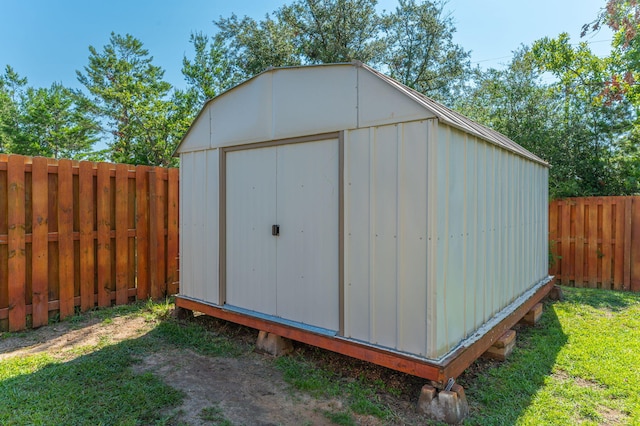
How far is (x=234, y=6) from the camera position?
504 inches

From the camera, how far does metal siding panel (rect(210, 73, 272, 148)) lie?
3.39m

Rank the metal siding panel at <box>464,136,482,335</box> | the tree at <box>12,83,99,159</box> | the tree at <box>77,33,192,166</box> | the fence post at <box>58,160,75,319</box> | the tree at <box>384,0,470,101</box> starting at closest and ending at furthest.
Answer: the metal siding panel at <box>464,136,482,335</box> < the fence post at <box>58,160,75,319</box> < the tree at <box>77,33,192,166</box> < the tree at <box>384,0,470,101</box> < the tree at <box>12,83,99,159</box>

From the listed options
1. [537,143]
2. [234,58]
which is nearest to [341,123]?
[537,143]

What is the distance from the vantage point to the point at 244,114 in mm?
3578

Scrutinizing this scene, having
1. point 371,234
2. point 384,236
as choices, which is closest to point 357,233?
point 371,234

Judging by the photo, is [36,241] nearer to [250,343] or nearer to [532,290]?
[250,343]

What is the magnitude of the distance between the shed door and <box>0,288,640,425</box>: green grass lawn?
49 cm

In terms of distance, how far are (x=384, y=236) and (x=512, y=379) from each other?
5.14 feet

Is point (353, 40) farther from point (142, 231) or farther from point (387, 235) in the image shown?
point (387, 235)

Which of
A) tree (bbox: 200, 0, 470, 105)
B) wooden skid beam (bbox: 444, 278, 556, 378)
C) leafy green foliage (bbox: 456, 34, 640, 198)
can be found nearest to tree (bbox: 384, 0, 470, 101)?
tree (bbox: 200, 0, 470, 105)

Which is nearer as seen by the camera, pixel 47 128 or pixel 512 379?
pixel 512 379

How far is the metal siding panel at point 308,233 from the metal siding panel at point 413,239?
579 mm

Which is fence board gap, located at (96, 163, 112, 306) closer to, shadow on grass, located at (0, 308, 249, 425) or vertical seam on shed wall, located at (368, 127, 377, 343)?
shadow on grass, located at (0, 308, 249, 425)

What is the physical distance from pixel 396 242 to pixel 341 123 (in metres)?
1.03
